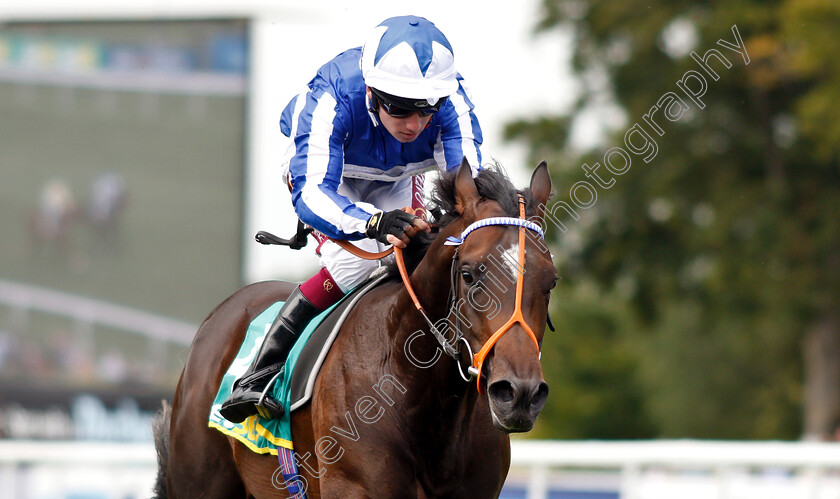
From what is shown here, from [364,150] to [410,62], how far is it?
541 millimetres

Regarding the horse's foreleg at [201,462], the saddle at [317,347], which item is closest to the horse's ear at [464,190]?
the saddle at [317,347]

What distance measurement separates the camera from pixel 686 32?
17.8 metres

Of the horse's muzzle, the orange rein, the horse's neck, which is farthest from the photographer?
the horse's neck

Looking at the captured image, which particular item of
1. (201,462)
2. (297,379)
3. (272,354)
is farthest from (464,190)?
(201,462)

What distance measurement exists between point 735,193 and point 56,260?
10.8 metres

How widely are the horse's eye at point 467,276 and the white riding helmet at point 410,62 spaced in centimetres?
70

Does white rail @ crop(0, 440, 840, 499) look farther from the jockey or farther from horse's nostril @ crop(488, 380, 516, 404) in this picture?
horse's nostril @ crop(488, 380, 516, 404)

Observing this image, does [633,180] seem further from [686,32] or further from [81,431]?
[81,431]

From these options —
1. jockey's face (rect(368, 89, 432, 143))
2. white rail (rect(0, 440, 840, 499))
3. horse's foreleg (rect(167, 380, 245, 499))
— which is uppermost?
jockey's face (rect(368, 89, 432, 143))

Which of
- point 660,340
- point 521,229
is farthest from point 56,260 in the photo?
point 660,340

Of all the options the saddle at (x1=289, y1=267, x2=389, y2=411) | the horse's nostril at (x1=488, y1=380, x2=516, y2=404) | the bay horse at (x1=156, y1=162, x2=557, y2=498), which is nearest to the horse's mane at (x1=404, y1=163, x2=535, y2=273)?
the bay horse at (x1=156, y1=162, x2=557, y2=498)

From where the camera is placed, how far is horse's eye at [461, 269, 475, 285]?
3201 millimetres

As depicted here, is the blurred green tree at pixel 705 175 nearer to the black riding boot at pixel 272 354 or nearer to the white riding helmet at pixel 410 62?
the black riding boot at pixel 272 354

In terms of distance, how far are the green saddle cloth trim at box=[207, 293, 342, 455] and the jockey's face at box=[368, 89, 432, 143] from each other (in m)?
0.70
